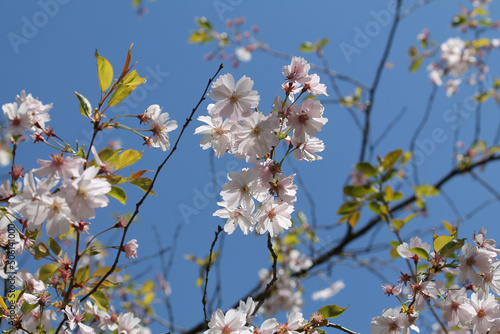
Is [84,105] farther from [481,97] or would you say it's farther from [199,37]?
[481,97]

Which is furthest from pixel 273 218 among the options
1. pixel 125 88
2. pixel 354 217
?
pixel 354 217

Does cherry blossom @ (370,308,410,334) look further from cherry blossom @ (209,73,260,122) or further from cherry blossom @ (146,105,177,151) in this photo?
cherry blossom @ (146,105,177,151)

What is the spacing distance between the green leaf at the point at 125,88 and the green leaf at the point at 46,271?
60 cm

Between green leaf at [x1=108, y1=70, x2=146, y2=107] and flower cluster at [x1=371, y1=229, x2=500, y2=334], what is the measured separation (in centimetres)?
112

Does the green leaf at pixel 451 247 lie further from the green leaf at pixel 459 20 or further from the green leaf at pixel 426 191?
the green leaf at pixel 459 20

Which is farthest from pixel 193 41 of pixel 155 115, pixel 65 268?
pixel 65 268

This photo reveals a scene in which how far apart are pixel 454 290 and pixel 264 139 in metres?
0.89

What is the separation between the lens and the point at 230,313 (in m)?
1.28

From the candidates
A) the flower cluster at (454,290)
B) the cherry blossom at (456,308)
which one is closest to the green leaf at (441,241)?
the flower cluster at (454,290)

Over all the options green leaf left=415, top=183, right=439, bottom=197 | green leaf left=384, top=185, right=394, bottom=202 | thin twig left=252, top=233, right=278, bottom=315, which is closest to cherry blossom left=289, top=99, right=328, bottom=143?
thin twig left=252, top=233, right=278, bottom=315

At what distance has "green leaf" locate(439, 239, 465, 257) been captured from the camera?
1246 mm

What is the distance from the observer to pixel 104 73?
1267mm

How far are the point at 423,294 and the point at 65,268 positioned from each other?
1.27 meters

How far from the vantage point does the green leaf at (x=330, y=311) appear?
1.30 m
